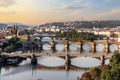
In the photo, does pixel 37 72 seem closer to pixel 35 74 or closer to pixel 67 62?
pixel 35 74

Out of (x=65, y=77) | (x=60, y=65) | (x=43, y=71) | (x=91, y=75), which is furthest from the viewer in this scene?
(x=60, y=65)

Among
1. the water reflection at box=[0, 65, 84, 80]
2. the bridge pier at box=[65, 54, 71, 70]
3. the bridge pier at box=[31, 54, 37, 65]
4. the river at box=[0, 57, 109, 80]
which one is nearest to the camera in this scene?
the water reflection at box=[0, 65, 84, 80]

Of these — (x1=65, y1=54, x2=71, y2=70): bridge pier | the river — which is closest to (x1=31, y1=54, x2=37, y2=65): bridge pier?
the river

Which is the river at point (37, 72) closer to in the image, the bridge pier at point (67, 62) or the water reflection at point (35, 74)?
the water reflection at point (35, 74)

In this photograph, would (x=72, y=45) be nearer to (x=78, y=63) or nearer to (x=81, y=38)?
(x=81, y=38)

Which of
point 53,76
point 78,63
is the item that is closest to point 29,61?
point 78,63

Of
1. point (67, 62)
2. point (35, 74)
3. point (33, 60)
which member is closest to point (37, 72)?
point (35, 74)

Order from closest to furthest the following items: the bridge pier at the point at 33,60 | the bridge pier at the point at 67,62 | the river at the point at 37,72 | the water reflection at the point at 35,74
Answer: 1. the water reflection at the point at 35,74
2. the river at the point at 37,72
3. the bridge pier at the point at 67,62
4. the bridge pier at the point at 33,60

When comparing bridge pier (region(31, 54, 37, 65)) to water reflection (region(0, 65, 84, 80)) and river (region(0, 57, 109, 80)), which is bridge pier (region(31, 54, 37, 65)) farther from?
water reflection (region(0, 65, 84, 80))

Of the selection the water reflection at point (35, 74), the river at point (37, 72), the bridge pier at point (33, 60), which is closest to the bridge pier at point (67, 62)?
the river at point (37, 72)

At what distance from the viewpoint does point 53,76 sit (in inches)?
902

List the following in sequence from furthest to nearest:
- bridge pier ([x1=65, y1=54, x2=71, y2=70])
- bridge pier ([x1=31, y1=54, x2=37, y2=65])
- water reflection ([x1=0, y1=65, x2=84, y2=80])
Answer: bridge pier ([x1=31, y1=54, x2=37, y2=65]) < bridge pier ([x1=65, y1=54, x2=71, y2=70]) < water reflection ([x1=0, y1=65, x2=84, y2=80])

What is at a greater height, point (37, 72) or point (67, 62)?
point (67, 62)

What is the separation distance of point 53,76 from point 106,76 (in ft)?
27.8
